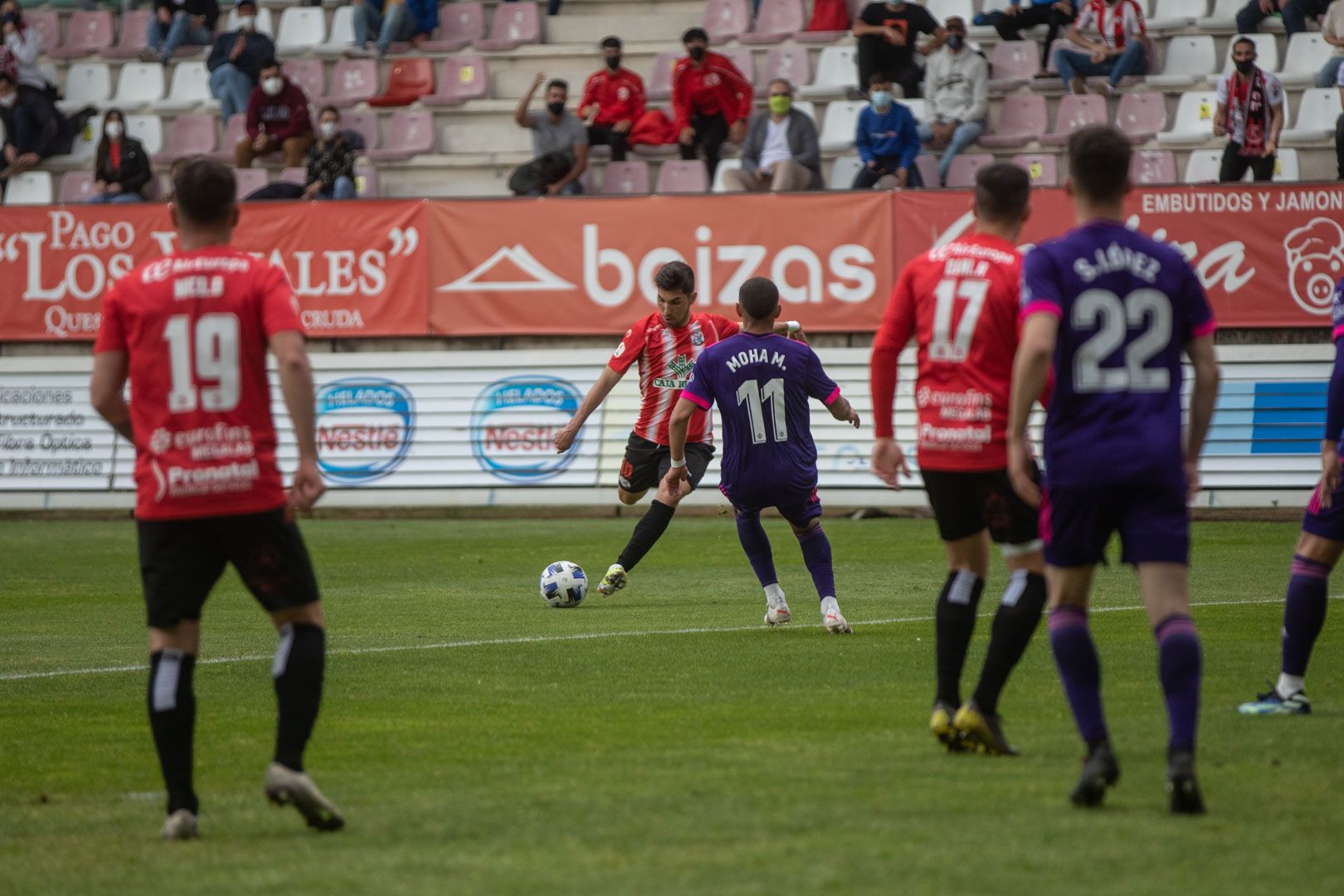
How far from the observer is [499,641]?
34.5 ft

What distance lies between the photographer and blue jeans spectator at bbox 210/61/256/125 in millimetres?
25078

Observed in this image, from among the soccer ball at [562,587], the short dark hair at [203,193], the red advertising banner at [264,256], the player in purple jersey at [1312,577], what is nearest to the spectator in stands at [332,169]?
the red advertising banner at [264,256]

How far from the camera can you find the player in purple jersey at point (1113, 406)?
17.9ft

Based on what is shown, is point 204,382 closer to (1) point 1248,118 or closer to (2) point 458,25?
(1) point 1248,118

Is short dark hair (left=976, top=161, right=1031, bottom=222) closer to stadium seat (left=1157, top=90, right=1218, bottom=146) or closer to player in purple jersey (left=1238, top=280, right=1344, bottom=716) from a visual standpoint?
player in purple jersey (left=1238, top=280, right=1344, bottom=716)

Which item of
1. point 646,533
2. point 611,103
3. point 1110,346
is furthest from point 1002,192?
point 611,103

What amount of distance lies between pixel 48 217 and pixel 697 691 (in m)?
16.3

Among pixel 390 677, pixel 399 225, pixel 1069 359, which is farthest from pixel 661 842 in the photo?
pixel 399 225

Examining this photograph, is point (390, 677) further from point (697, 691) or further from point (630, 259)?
point (630, 259)

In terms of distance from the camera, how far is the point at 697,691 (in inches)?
329

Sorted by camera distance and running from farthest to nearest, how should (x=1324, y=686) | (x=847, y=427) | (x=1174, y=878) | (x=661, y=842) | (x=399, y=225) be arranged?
(x=399, y=225), (x=847, y=427), (x=1324, y=686), (x=661, y=842), (x=1174, y=878)

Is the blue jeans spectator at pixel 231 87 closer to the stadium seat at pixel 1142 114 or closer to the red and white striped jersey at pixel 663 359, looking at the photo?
the stadium seat at pixel 1142 114

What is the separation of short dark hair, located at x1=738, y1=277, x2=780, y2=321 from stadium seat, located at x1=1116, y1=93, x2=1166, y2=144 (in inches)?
540

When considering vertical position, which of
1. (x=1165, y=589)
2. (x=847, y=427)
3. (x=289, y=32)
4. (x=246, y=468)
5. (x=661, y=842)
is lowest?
(x=847, y=427)
